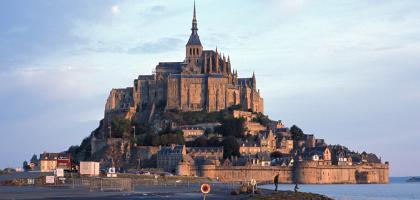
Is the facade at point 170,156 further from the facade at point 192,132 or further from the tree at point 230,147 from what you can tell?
the facade at point 192,132

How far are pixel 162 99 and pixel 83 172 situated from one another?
228ft

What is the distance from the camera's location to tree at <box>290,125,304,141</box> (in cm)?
16038

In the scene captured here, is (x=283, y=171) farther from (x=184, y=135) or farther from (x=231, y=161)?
(x=184, y=135)

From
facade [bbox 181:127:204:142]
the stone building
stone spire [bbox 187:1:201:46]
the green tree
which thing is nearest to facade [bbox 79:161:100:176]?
the stone building

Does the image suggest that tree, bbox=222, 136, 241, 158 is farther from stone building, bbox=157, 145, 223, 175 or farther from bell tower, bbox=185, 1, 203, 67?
bell tower, bbox=185, 1, 203, 67

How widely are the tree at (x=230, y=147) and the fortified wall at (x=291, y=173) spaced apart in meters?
7.32

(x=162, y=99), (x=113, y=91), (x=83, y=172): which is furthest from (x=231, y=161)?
(x=83, y=172)

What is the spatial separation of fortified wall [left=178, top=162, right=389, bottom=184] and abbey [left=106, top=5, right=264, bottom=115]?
22.1m

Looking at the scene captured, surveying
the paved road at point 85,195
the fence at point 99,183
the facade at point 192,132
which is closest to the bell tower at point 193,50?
the facade at point 192,132

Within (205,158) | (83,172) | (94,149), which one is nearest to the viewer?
(83,172)

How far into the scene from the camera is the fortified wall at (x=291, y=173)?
132 meters

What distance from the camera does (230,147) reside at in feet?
467

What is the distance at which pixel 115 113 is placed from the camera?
15812cm

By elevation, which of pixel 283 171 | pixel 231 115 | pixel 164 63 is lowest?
pixel 283 171
